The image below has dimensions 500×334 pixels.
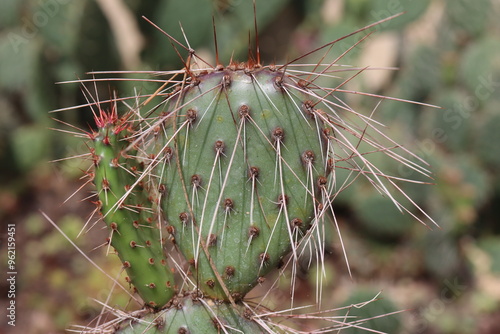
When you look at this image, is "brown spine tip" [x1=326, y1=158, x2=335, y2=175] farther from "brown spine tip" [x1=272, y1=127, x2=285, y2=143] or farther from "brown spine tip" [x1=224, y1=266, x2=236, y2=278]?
"brown spine tip" [x1=224, y1=266, x2=236, y2=278]

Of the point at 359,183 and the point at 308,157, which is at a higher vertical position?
the point at 308,157

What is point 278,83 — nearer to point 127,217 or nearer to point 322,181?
point 322,181

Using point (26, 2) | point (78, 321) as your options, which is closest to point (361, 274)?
point (78, 321)

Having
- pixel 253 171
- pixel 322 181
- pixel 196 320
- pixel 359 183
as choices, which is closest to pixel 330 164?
pixel 322 181

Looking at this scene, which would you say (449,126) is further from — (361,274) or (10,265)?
(10,265)

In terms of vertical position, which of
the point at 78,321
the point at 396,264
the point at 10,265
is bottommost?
the point at 396,264
